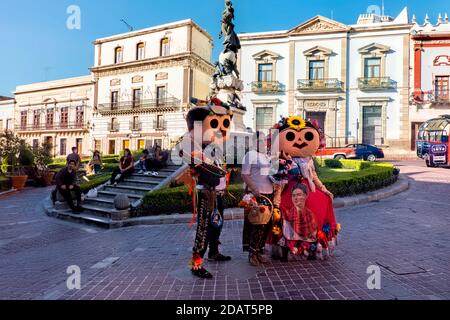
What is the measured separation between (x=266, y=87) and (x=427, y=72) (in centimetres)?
1434

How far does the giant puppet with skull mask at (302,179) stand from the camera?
3.91m

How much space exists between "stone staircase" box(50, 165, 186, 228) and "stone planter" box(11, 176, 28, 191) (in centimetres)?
767

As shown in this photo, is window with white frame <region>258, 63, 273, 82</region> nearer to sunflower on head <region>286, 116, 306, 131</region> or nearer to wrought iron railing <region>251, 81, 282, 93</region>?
wrought iron railing <region>251, 81, 282, 93</region>

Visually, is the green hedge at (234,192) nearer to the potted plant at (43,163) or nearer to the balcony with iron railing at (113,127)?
the potted plant at (43,163)

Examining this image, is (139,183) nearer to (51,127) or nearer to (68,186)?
(68,186)

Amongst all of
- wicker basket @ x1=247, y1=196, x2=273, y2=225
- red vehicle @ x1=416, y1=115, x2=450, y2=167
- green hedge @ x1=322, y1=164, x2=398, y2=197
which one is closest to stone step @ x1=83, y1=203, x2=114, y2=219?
wicker basket @ x1=247, y1=196, x2=273, y2=225

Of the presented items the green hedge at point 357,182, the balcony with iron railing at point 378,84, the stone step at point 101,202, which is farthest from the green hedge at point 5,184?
the balcony with iron railing at point 378,84

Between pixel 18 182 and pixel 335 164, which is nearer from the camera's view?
pixel 18 182

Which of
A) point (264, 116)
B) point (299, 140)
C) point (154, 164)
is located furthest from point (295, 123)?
point (264, 116)

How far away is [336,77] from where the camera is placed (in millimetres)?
27047

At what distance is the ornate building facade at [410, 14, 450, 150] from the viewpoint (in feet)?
82.4

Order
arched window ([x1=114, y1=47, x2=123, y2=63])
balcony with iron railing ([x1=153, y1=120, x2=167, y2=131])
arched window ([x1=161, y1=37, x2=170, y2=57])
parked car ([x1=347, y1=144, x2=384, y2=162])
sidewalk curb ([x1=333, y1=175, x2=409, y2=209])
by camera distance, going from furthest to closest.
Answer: arched window ([x1=114, y1=47, x2=123, y2=63])
arched window ([x1=161, y1=37, x2=170, y2=57])
balcony with iron railing ([x1=153, y1=120, x2=167, y2=131])
parked car ([x1=347, y1=144, x2=384, y2=162])
sidewalk curb ([x1=333, y1=175, x2=409, y2=209])
